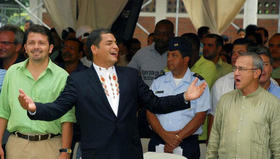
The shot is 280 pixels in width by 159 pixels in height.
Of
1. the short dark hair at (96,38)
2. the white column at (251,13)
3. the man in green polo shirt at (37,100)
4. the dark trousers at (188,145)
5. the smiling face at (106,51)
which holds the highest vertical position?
the white column at (251,13)

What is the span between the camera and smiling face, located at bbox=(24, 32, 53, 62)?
369cm

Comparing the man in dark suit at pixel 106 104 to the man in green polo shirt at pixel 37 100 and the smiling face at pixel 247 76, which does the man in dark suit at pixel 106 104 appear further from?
the smiling face at pixel 247 76

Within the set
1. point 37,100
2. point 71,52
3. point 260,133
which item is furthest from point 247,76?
point 71,52

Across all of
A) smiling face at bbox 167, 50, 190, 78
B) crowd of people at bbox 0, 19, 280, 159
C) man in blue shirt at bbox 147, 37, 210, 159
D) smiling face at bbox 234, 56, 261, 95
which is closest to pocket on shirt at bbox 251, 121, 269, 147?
crowd of people at bbox 0, 19, 280, 159

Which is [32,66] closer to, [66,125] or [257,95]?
[66,125]

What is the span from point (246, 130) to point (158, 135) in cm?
111

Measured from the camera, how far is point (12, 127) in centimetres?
368

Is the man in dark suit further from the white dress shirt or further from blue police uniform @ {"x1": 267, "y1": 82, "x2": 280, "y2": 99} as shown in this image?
blue police uniform @ {"x1": 267, "y1": 82, "x2": 280, "y2": 99}

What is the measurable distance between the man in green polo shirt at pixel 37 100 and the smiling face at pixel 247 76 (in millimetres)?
1336

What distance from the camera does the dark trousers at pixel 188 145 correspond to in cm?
470

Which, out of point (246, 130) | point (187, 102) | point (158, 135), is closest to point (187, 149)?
point (158, 135)

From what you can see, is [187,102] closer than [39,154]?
Yes

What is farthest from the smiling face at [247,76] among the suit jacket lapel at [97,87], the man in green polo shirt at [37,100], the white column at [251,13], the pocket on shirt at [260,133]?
the white column at [251,13]

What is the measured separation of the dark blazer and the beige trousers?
37 centimetres
